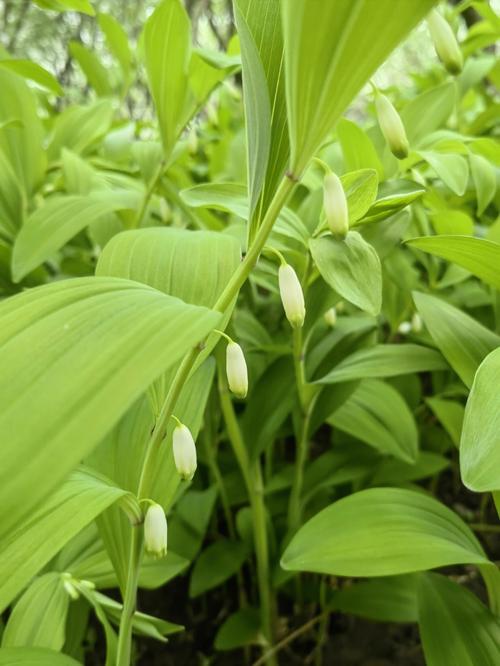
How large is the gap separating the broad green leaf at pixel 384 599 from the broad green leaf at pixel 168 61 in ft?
2.10

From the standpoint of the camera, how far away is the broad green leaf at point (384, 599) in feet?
2.72

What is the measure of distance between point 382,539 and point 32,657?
0.99 feet

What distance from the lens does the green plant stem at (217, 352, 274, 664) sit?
71 centimetres

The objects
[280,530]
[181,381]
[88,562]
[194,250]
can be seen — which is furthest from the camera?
[280,530]

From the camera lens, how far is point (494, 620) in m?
0.60

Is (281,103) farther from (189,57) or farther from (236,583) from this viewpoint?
(236,583)

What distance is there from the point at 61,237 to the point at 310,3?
1.65ft

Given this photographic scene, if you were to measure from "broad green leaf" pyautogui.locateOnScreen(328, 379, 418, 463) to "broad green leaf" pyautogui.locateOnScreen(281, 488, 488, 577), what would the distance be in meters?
0.17

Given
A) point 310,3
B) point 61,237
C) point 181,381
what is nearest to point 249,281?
point 61,237

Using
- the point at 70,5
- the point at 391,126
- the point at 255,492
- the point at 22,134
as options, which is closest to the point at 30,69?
the point at 70,5

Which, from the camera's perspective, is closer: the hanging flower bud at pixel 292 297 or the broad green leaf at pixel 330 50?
the broad green leaf at pixel 330 50

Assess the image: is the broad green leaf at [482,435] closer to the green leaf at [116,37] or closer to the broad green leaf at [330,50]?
the broad green leaf at [330,50]

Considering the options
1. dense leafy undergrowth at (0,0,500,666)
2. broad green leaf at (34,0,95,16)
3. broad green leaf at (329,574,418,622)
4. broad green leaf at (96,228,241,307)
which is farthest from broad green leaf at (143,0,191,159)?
broad green leaf at (329,574,418,622)

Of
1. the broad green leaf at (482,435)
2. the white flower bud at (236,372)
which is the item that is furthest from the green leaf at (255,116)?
the broad green leaf at (482,435)
